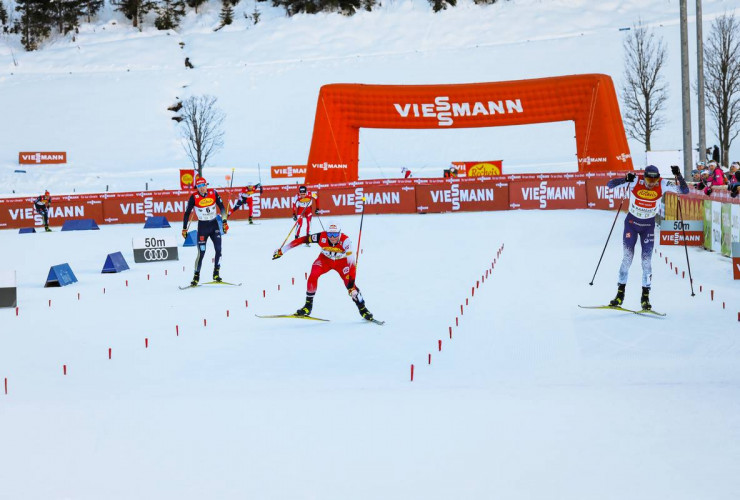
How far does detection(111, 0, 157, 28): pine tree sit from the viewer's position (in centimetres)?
10612

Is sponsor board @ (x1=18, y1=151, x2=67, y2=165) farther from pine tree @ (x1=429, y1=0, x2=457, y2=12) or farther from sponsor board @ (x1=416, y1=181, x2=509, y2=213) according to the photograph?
pine tree @ (x1=429, y1=0, x2=457, y2=12)

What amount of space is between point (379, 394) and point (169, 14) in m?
104

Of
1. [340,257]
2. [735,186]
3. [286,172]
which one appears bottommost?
[340,257]

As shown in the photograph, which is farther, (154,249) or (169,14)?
(169,14)

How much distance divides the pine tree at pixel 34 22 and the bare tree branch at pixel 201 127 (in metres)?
33.8

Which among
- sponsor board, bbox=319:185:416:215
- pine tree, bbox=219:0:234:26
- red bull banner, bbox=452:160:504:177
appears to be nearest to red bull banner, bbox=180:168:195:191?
sponsor board, bbox=319:185:416:215

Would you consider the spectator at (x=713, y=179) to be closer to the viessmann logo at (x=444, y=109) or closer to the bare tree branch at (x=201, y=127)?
the viessmann logo at (x=444, y=109)

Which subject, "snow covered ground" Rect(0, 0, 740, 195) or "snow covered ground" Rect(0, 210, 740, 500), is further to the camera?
"snow covered ground" Rect(0, 0, 740, 195)

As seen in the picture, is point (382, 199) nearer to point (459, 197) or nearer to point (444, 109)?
point (459, 197)

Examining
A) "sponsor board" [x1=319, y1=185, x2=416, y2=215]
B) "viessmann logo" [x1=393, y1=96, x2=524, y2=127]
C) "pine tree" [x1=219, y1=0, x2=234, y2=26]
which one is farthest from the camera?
"pine tree" [x1=219, y1=0, x2=234, y2=26]

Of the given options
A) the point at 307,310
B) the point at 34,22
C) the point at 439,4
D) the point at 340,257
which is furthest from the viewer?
the point at 34,22

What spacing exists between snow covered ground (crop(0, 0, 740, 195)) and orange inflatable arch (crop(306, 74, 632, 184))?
2243 centimetres

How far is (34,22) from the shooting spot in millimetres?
104562

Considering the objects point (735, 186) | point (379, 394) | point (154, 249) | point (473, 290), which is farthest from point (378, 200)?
point (379, 394)
